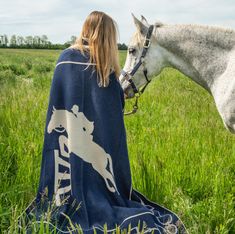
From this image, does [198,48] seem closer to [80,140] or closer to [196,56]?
[196,56]

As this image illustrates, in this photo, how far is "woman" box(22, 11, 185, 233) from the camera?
2.74 meters

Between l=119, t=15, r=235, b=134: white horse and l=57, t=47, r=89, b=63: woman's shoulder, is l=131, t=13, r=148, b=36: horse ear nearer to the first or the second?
l=119, t=15, r=235, b=134: white horse

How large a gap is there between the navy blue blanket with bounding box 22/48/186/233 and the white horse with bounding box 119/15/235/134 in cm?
120

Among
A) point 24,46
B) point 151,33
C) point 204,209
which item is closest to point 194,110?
point 151,33

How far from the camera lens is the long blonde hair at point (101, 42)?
276cm

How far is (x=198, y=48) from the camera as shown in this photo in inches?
151

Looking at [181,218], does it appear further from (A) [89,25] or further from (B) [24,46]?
(B) [24,46]

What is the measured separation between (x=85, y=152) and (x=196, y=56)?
1.80 m

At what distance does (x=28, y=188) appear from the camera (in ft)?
10.0

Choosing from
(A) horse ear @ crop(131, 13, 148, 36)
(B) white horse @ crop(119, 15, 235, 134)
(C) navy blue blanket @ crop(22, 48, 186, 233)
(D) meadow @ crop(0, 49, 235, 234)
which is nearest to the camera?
(C) navy blue blanket @ crop(22, 48, 186, 233)

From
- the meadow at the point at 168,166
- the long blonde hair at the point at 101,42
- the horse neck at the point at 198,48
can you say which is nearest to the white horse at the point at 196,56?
the horse neck at the point at 198,48

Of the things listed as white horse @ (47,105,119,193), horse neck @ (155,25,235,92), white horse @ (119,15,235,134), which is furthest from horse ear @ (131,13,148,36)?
white horse @ (47,105,119,193)

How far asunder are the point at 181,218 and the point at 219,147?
1498 mm

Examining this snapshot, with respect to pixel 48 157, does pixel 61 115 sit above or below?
above
